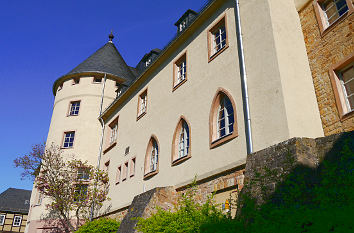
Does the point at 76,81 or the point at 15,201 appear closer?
the point at 76,81

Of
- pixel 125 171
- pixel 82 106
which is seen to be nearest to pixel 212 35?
pixel 125 171

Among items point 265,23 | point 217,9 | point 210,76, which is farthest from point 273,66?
point 217,9

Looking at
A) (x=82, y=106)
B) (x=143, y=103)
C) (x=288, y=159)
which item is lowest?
(x=288, y=159)

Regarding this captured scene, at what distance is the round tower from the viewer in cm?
2028

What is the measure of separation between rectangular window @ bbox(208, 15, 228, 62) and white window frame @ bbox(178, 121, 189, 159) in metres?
2.75

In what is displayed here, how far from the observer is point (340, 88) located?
8781mm

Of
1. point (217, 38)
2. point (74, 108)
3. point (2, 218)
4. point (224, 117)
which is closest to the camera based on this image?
point (224, 117)

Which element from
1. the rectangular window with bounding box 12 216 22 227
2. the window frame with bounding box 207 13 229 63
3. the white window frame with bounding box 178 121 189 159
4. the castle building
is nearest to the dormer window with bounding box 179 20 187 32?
the castle building

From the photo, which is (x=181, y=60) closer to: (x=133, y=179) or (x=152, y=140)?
(x=152, y=140)

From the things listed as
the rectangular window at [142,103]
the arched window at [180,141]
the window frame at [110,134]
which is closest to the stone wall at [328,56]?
the arched window at [180,141]

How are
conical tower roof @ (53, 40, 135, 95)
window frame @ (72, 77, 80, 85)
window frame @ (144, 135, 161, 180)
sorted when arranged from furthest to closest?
1. window frame @ (72, 77, 80, 85)
2. conical tower roof @ (53, 40, 135, 95)
3. window frame @ (144, 135, 161, 180)

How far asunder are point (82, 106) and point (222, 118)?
13.3m

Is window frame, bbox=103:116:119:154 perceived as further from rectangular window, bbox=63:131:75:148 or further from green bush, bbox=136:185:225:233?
green bush, bbox=136:185:225:233

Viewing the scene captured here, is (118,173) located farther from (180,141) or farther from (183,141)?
(183,141)
